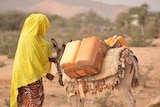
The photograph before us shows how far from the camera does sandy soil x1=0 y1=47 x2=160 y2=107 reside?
830 cm

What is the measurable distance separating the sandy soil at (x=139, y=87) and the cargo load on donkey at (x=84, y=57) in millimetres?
2366

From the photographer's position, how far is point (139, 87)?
9.59m

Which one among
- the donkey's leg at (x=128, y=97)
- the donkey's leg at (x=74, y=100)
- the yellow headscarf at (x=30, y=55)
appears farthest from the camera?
the donkey's leg at (x=74, y=100)

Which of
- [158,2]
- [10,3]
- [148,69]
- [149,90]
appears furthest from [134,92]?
[10,3]

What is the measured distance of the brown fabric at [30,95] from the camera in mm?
5629

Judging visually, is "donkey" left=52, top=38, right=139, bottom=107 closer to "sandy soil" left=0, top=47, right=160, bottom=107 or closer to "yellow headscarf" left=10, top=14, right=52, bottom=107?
"yellow headscarf" left=10, top=14, right=52, bottom=107

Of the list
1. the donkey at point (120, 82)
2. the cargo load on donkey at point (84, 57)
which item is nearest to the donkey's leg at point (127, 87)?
the donkey at point (120, 82)

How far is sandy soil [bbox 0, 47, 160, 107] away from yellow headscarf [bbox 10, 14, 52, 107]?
249cm

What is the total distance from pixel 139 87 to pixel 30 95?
179 inches

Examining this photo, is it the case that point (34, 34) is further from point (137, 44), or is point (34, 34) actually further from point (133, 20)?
point (133, 20)

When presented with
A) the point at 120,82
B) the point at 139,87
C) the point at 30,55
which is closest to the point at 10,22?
the point at 139,87

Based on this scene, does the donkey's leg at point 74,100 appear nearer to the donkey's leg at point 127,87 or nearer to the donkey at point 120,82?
the donkey at point 120,82

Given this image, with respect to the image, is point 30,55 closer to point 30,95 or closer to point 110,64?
point 30,95

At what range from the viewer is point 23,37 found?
555cm
